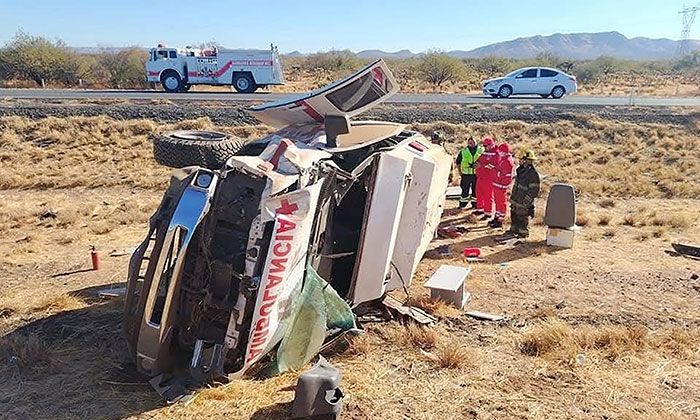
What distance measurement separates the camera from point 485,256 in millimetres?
8641

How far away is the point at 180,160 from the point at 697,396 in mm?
5642

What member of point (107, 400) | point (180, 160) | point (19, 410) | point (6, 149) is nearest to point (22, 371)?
point (19, 410)

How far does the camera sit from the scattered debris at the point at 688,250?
28.6 feet

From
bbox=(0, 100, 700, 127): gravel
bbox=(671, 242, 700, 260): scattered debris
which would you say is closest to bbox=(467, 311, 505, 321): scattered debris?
bbox=(671, 242, 700, 260): scattered debris

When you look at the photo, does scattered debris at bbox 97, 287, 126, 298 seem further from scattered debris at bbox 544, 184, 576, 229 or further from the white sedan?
the white sedan

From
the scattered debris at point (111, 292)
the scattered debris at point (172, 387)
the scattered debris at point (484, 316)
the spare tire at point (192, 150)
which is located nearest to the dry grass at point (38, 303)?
the scattered debris at point (111, 292)

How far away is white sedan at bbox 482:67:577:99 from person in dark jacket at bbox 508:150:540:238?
828 inches

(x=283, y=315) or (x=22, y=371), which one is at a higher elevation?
(x=283, y=315)

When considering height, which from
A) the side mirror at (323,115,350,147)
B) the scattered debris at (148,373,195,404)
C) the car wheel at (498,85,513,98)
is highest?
the side mirror at (323,115,350,147)

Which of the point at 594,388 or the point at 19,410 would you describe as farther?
the point at 594,388

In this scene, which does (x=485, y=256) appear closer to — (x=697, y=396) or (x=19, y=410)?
(x=697, y=396)

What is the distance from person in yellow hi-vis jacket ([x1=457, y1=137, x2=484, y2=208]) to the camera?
36.5ft

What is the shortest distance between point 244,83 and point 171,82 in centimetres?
356

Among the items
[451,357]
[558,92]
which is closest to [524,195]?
[451,357]
